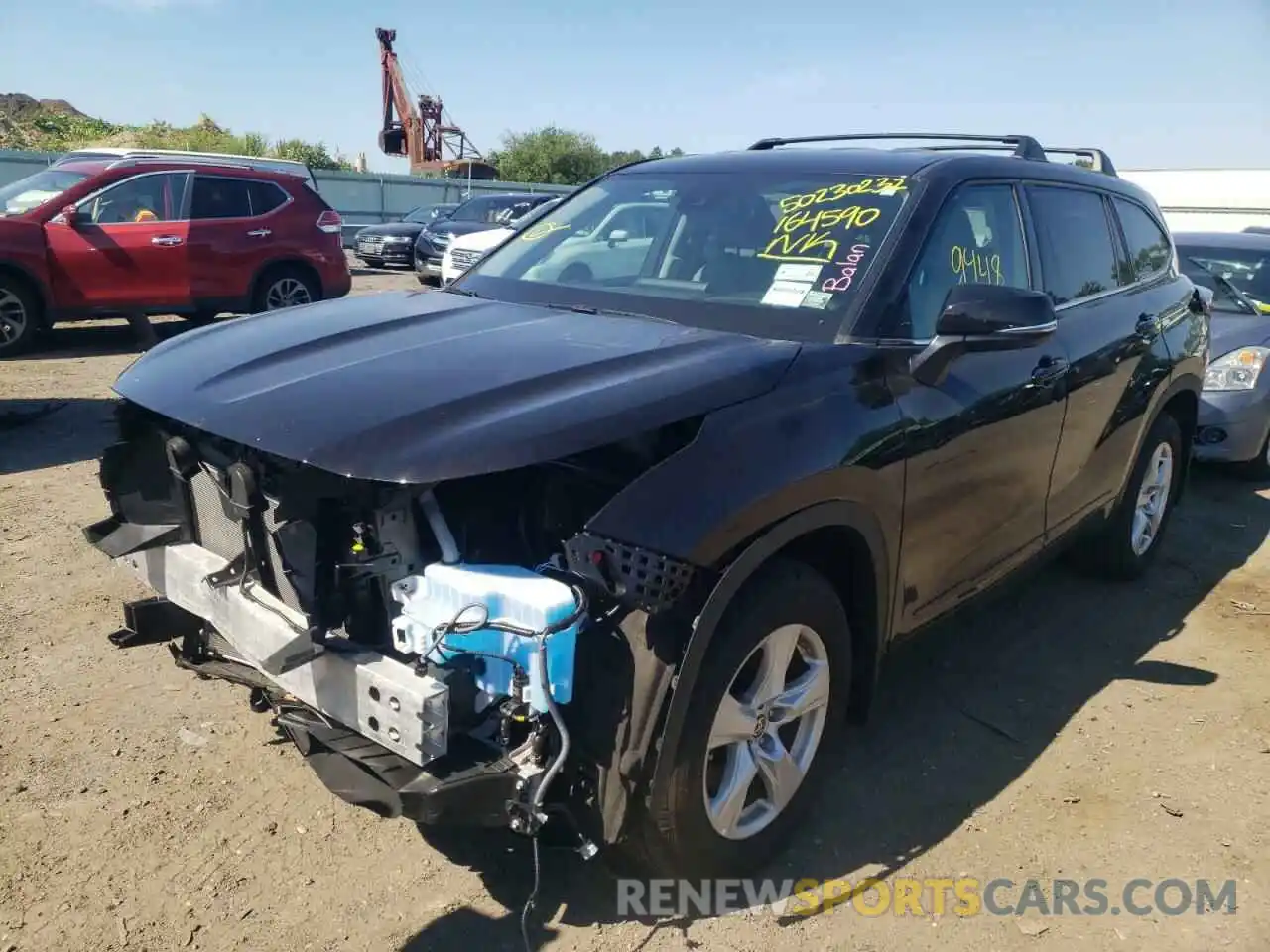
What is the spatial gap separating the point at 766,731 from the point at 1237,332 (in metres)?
6.11

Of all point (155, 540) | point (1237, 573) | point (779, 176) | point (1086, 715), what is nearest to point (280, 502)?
point (155, 540)

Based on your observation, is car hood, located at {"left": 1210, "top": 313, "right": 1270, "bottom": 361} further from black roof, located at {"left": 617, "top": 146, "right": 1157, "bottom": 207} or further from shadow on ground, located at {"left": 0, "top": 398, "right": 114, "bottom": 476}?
shadow on ground, located at {"left": 0, "top": 398, "right": 114, "bottom": 476}

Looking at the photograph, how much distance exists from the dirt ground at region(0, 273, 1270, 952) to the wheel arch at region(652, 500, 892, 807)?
23 cm

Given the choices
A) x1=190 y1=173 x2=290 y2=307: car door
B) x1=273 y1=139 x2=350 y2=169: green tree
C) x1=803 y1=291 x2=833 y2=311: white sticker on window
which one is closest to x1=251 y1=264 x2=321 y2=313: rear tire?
x1=190 y1=173 x2=290 y2=307: car door

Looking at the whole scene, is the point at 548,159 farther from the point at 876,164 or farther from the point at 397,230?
the point at 876,164

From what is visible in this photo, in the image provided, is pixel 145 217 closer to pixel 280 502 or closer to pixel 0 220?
pixel 0 220

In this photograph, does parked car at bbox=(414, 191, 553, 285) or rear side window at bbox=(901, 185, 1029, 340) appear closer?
rear side window at bbox=(901, 185, 1029, 340)

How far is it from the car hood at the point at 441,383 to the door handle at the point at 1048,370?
1.19 meters

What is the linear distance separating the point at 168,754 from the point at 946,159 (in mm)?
3192

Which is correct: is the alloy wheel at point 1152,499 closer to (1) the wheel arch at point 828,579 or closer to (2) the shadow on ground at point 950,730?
(2) the shadow on ground at point 950,730

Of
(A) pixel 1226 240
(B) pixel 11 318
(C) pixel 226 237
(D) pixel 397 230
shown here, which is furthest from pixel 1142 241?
(D) pixel 397 230

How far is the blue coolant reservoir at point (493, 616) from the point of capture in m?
2.04

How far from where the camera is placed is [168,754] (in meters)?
3.12

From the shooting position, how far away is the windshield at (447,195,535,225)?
17.4m
